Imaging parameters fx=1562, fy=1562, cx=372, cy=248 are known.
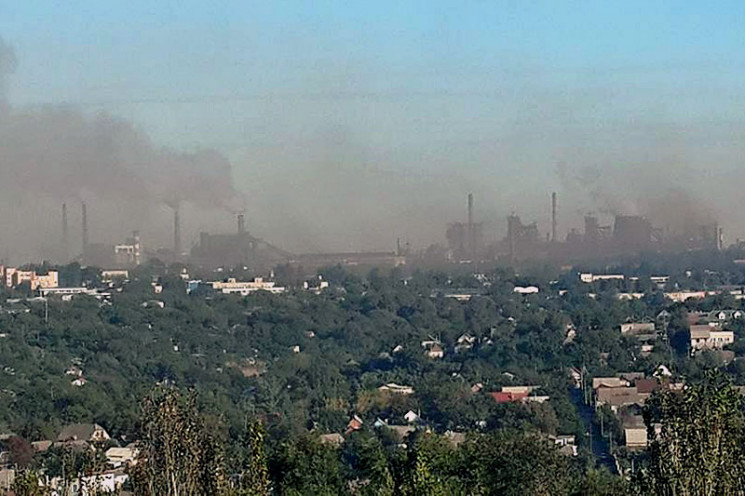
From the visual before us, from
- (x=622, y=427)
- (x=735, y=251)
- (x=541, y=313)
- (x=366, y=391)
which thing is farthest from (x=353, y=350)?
(x=735, y=251)

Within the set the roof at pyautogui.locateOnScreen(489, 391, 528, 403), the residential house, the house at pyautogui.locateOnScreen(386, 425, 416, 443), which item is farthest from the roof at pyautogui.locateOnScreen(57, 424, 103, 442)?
the roof at pyautogui.locateOnScreen(489, 391, 528, 403)

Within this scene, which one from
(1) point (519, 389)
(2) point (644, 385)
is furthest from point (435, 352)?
(2) point (644, 385)

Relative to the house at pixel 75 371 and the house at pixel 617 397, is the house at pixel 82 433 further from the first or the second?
the house at pixel 617 397

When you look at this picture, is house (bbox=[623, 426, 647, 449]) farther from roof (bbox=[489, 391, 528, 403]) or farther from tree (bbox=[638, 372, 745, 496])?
tree (bbox=[638, 372, 745, 496])

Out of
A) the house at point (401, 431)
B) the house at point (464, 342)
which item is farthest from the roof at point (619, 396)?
the house at point (464, 342)

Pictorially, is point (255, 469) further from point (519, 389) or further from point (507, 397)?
point (519, 389)
